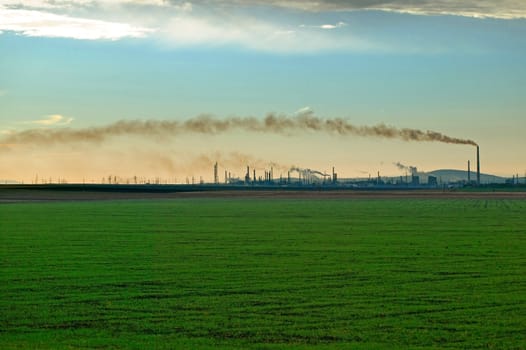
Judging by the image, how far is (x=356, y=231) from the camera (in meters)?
40.9

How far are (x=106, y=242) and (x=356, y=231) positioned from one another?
11.7 meters

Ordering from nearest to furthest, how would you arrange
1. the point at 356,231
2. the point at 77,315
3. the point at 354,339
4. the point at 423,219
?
1. the point at 354,339
2. the point at 77,315
3. the point at 356,231
4. the point at 423,219

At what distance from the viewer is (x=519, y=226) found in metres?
44.6

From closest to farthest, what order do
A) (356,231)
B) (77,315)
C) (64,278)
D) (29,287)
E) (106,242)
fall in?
(77,315), (29,287), (64,278), (106,242), (356,231)

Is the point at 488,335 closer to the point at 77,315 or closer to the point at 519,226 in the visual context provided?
the point at 77,315

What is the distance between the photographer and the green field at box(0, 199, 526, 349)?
15.4 meters

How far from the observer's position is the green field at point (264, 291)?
1538 centimetres

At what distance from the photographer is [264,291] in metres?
20.2

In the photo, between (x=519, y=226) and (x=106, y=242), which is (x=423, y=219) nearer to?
(x=519, y=226)

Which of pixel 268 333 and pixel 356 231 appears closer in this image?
pixel 268 333

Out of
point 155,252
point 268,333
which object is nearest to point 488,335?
point 268,333

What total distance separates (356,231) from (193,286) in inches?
805

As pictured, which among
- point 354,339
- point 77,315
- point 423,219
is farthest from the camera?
point 423,219

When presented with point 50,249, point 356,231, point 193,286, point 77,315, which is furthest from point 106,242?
point 77,315
